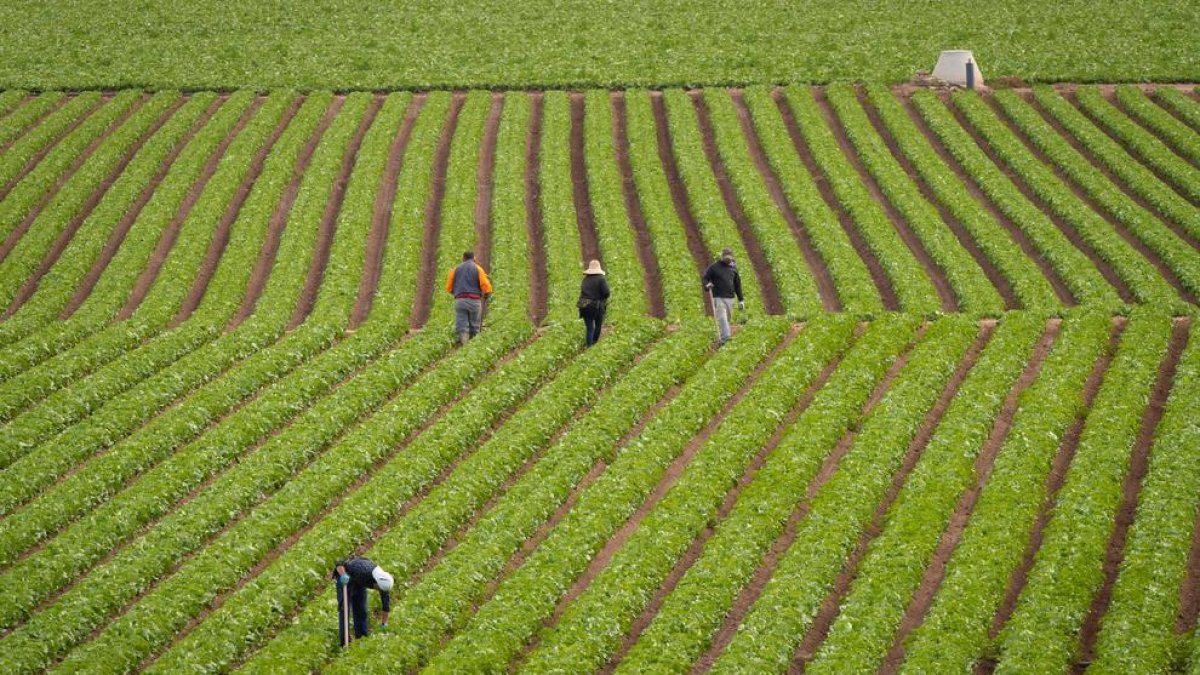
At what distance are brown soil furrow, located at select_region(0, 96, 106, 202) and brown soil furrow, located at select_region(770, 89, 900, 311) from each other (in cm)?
2654

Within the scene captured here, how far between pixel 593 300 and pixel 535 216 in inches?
519

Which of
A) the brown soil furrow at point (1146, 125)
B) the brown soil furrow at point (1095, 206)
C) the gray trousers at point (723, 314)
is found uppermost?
the brown soil furrow at point (1146, 125)

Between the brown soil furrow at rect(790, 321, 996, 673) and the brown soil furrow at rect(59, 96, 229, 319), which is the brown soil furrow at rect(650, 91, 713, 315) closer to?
the brown soil furrow at rect(790, 321, 996, 673)

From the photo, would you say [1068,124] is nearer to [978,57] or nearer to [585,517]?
[978,57]

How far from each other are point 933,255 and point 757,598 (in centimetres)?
2011

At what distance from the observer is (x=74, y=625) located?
75.2 feet

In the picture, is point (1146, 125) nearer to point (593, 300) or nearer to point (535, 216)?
point (535, 216)

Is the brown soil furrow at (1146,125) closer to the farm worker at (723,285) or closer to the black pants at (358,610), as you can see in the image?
the farm worker at (723,285)

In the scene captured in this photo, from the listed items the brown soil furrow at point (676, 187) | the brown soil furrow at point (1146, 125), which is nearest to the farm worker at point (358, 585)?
the brown soil furrow at point (676, 187)

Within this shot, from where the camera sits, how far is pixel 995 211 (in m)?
46.2

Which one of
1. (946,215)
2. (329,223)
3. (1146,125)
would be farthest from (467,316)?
(1146,125)

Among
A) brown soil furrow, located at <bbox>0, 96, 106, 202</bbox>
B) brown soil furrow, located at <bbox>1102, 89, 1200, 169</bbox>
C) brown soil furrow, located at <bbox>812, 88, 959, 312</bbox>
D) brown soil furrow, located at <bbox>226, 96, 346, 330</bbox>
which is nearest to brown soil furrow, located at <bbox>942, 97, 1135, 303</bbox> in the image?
brown soil furrow, located at <bbox>812, 88, 959, 312</bbox>

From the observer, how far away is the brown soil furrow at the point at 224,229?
133ft

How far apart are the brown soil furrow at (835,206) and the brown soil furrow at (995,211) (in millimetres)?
4366
